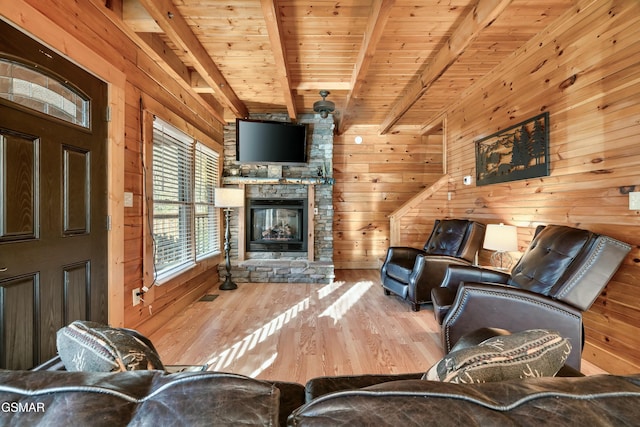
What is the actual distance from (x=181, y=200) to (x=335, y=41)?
246cm

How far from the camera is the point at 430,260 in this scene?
2982 millimetres

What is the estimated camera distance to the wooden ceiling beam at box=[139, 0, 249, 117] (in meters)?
2.12

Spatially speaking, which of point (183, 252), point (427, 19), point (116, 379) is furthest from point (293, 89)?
point (116, 379)

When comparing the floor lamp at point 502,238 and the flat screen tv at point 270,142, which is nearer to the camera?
the floor lamp at point 502,238

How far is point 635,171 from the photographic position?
1.86m

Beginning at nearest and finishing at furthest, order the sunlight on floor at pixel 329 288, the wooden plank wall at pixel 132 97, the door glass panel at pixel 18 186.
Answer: the door glass panel at pixel 18 186 → the wooden plank wall at pixel 132 97 → the sunlight on floor at pixel 329 288

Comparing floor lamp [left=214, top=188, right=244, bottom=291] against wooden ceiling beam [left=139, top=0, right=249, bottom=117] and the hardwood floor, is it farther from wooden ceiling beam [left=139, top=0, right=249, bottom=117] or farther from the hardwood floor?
wooden ceiling beam [left=139, top=0, right=249, bottom=117]

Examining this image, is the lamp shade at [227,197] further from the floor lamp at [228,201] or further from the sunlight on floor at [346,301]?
the sunlight on floor at [346,301]

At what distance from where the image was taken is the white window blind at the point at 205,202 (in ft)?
12.7

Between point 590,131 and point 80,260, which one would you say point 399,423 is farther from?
point 590,131

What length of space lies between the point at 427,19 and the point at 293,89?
5.78ft

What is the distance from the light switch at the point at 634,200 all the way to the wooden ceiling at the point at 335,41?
1523mm

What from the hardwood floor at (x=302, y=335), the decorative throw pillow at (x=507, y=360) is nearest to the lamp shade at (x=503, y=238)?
the hardwood floor at (x=302, y=335)

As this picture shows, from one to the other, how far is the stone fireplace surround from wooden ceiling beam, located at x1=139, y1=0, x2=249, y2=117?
1.10 metres
